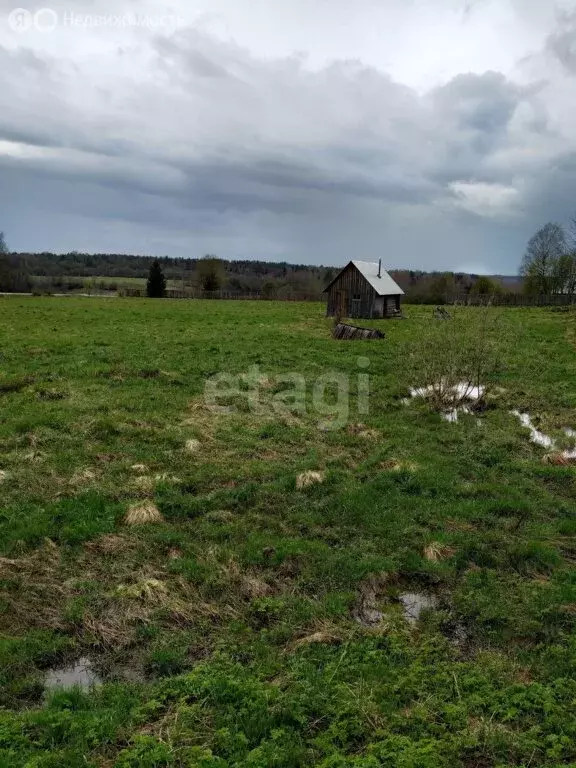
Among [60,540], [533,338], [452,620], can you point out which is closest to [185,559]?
[60,540]

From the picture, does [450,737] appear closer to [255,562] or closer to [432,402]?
[255,562]

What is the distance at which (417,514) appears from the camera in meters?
9.07

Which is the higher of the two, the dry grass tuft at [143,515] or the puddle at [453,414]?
the puddle at [453,414]

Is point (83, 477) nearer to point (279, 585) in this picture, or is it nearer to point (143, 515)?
point (143, 515)

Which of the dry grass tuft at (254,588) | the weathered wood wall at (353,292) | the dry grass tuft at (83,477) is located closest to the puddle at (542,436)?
the dry grass tuft at (254,588)

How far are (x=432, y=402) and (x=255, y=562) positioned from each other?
974cm

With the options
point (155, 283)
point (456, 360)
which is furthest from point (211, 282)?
point (456, 360)

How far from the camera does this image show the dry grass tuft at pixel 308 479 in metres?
10.0

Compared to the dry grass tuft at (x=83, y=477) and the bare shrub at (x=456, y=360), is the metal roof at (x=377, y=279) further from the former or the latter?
the dry grass tuft at (x=83, y=477)

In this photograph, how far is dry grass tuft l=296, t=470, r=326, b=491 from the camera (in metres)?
10.0

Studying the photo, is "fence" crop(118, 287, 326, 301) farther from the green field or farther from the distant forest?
the green field

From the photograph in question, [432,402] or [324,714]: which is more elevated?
[432,402]

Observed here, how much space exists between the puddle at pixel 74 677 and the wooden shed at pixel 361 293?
119 ft

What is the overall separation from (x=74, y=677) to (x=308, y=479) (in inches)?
213
